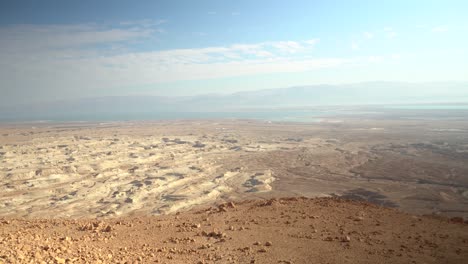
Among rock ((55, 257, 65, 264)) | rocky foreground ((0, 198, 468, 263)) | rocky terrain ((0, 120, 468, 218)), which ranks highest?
rock ((55, 257, 65, 264))

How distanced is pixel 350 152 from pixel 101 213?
3399 cm

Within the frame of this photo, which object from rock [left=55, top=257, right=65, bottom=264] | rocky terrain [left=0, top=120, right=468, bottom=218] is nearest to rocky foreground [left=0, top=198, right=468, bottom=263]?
rock [left=55, top=257, right=65, bottom=264]

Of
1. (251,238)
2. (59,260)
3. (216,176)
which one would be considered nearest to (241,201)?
(216,176)

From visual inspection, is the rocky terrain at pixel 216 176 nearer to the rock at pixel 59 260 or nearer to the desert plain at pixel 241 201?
the desert plain at pixel 241 201

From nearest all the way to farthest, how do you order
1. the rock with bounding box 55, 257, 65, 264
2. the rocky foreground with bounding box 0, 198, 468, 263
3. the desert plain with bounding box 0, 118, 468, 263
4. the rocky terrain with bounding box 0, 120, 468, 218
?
the rock with bounding box 55, 257, 65, 264
the rocky foreground with bounding box 0, 198, 468, 263
the desert plain with bounding box 0, 118, 468, 263
the rocky terrain with bounding box 0, 120, 468, 218

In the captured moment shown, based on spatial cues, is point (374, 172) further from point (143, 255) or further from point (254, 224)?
point (143, 255)

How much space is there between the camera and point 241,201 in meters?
22.3

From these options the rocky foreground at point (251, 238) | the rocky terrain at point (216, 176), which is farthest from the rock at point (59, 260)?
the rocky terrain at point (216, 176)

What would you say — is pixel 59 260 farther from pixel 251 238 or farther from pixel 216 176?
pixel 216 176

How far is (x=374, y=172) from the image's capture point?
109ft

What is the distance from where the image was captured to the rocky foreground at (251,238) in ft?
26.2

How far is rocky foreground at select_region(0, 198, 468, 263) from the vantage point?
8000 millimetres

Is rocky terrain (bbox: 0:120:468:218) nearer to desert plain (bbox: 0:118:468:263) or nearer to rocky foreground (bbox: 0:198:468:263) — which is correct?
desert plain (bbox: 0:118:468:263)

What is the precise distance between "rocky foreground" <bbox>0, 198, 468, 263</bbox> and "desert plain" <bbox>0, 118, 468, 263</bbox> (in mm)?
39
